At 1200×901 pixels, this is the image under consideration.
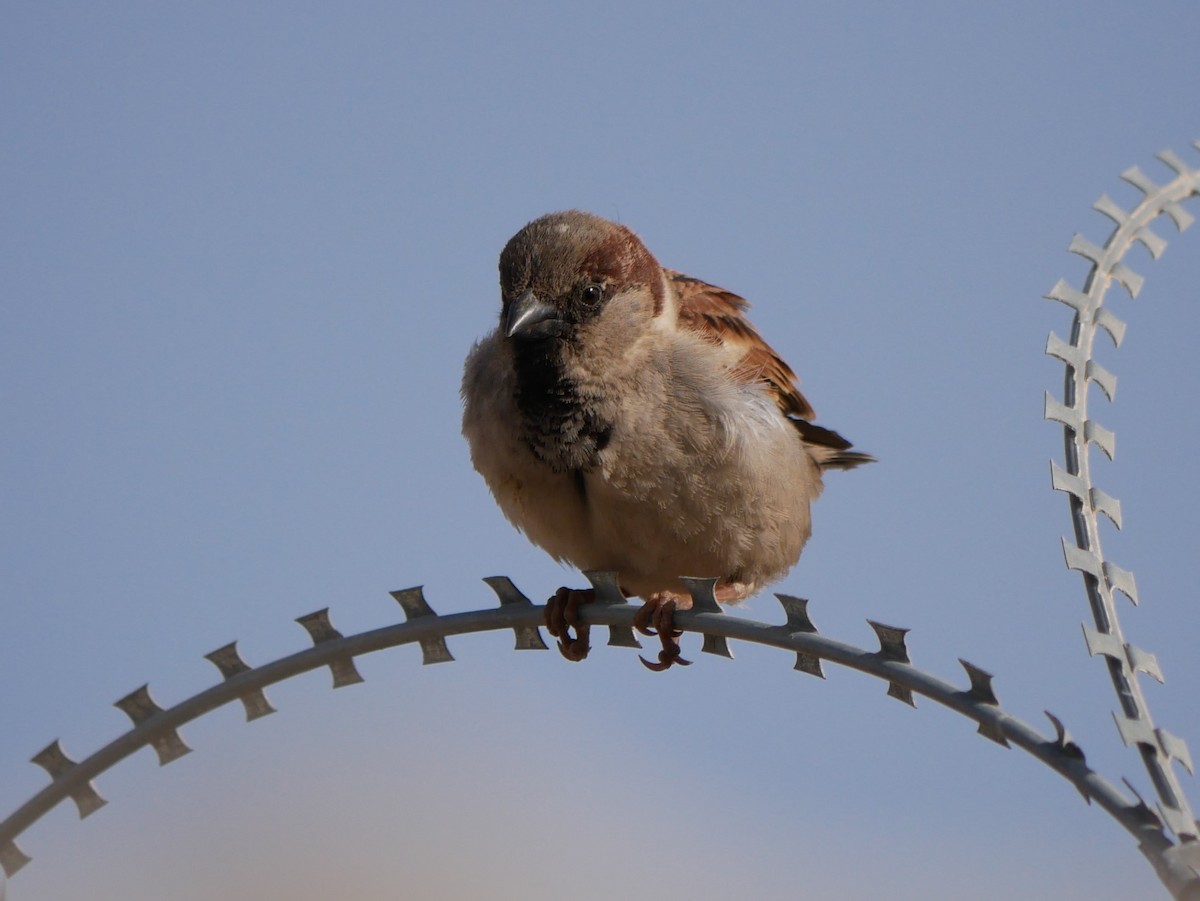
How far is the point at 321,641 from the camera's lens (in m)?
2.71

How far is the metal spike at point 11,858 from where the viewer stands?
2.72m

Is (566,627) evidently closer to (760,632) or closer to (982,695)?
(760,632)

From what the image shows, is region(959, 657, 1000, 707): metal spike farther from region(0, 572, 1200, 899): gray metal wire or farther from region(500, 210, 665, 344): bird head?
region(500, 210, 665, 344): bird head

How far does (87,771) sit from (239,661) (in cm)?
39

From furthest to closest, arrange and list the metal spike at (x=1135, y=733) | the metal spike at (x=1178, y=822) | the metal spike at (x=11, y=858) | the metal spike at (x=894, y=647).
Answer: the metal spike at (x=11, y=858)
the metal spike at (x=894, y=647)
the metal spike at (x=1135, y=733)
the metal spike at (x=1178, y=822)

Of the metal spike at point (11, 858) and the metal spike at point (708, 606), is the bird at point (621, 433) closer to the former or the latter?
the metal spike at point (708, 606)

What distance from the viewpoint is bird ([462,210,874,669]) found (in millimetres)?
3500

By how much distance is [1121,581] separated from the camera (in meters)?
2.07

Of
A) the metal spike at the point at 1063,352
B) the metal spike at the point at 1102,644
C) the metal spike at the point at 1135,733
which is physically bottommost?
the metal spike at the point at 1135,733

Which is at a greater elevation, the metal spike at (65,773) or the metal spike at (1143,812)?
the metal spike at (65,773)

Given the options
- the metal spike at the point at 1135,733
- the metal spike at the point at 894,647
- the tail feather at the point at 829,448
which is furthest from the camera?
the tail feather at the point at 829,448

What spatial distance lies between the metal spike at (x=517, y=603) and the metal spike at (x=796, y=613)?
0.61 m

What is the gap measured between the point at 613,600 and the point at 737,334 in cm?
153

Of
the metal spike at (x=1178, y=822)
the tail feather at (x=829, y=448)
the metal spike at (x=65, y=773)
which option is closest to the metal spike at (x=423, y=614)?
the metal spike at (x=65, y=773)
